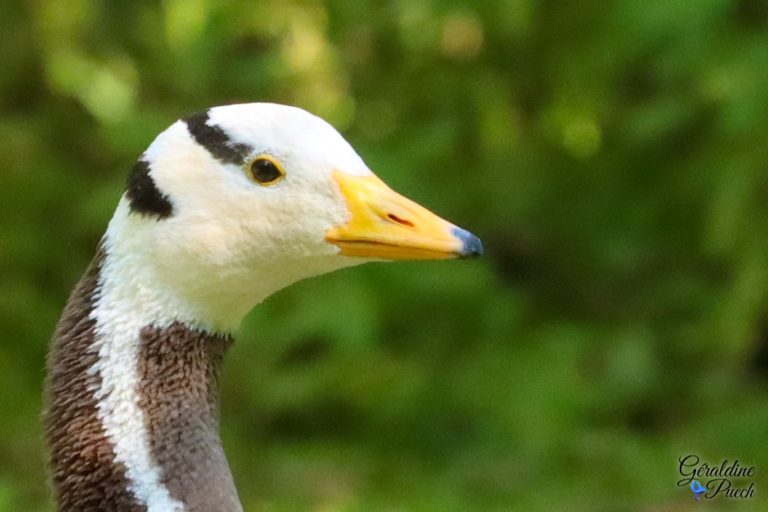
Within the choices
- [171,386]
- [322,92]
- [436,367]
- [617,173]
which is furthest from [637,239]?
[171,386]

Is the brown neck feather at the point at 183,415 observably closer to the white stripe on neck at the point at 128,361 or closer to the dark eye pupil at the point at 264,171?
the white stripe on neck at the point at 128,361

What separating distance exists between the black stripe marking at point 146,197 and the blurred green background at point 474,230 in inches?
49.4

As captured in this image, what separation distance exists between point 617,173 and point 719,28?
26.3 inches

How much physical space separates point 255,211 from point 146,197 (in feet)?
0.48

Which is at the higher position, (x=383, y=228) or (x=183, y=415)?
(x=383, y=228)

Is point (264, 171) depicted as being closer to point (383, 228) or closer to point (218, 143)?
point (218, 143)

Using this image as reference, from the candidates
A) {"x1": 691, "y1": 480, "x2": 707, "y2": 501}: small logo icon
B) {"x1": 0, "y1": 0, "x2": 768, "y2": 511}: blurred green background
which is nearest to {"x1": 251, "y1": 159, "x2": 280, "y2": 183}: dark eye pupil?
{"x1": 0, "y1": 0, "x2": 768, "y2": 511}: blurred green background

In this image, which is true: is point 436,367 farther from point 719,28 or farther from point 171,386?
point 171,386

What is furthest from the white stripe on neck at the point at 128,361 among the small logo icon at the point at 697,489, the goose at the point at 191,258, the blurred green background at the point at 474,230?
the small logo icon at the point at 697,489

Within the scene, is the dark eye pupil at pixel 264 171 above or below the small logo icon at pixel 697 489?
below

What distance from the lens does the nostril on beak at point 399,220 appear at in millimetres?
1910

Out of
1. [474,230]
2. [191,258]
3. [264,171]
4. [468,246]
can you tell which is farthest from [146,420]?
[474,230]

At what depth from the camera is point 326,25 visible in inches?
136

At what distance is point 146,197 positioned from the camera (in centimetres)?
193
